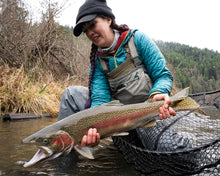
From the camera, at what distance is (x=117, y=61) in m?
2.59

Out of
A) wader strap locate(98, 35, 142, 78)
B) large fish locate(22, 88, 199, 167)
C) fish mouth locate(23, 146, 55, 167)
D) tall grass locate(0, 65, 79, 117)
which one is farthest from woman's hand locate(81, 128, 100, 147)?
tall grass locate(0, 65, 79, 117)

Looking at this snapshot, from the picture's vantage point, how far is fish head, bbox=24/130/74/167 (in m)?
1.60

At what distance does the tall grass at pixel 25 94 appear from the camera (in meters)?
5.78

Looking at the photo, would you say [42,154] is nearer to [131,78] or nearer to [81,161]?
[81,161]

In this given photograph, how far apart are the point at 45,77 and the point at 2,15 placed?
10.2ft

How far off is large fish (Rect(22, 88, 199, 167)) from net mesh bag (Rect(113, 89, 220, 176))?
0.24 metres

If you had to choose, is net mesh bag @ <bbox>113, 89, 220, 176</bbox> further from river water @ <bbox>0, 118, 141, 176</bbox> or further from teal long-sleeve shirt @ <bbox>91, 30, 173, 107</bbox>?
teal long-sleeve shirt @ <bbox>91, 30, 173, 107</bbox>

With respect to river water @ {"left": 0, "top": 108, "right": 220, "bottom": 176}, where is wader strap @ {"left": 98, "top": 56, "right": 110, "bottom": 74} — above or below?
above

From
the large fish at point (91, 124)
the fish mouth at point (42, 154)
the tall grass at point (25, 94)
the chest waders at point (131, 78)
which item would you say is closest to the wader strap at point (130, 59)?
the chest waders at point (131, 78)

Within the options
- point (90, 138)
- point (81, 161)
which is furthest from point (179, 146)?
point (81, 161)

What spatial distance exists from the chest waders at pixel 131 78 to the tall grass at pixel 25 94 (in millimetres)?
4054

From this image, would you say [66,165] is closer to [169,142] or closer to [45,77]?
[169,142]

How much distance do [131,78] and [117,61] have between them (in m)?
0.28

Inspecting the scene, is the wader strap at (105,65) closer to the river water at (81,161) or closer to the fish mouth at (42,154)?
the river water at (81,161)
